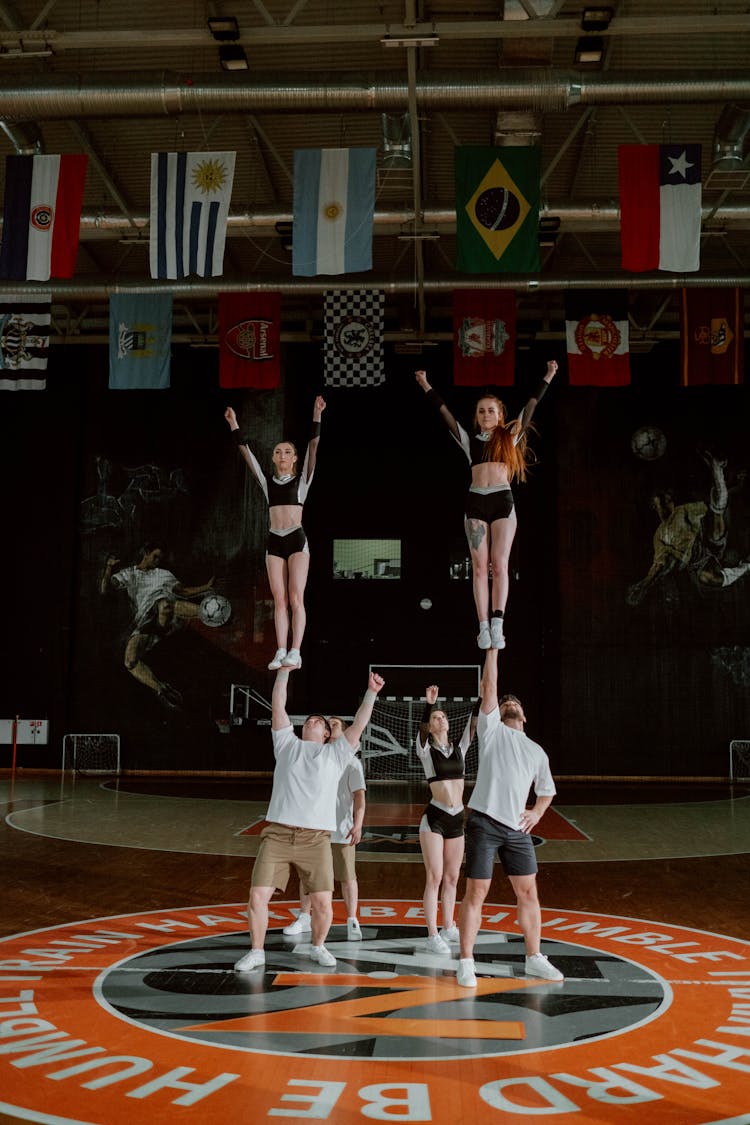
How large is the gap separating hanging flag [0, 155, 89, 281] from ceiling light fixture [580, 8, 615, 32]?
272 inches

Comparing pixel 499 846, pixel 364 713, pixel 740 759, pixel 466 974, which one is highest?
pixel 364 713

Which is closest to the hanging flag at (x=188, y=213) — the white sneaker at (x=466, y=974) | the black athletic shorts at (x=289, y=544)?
the black athletic shorts at (x=289, y=544)

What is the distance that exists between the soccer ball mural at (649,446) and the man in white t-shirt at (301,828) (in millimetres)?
18701

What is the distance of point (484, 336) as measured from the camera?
63.7ft

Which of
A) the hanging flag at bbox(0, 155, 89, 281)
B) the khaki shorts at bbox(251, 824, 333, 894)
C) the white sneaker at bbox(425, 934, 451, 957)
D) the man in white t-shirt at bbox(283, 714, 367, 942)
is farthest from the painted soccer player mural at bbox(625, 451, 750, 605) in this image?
the khaki shorts at bbox(251, 824, 333, 894)

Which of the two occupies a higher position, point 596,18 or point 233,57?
point 233,57

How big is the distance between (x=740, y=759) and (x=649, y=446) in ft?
26.4

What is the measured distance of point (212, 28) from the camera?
13.4 m

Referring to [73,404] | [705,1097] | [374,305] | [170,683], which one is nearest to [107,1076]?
[705,1097]

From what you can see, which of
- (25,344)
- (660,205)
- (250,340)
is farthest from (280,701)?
(25,344)

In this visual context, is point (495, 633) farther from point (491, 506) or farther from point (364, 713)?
point (364, 713)

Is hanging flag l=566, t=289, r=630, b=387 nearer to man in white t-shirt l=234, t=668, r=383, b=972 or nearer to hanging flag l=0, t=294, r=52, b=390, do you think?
hanging flag l=0, t=294, r=52, b=390

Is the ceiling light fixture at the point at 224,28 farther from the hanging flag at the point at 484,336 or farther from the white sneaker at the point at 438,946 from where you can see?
the white sneaker at the point at 438,946

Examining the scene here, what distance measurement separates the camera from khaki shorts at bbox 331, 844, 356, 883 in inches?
376
